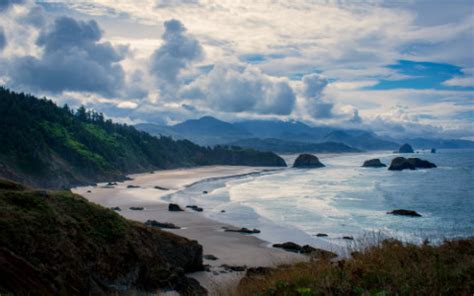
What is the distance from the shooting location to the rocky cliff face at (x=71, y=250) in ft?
34.6

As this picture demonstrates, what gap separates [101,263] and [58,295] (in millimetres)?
2856

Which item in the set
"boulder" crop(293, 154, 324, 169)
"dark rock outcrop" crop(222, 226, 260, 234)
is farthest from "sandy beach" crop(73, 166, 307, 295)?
"boulder" crop(293, 154, 324, 169)

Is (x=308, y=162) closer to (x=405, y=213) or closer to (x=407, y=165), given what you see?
(x=407, y=165)

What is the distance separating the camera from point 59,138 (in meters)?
93.8

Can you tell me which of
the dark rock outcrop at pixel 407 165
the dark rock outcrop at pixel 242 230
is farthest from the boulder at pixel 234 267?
the dark rock outcrop at pixel 407 165

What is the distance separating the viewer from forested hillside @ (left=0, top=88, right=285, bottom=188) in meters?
73.4

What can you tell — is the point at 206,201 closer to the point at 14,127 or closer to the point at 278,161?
the point at 14,127

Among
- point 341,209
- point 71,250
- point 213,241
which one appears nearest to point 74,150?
point 341,209

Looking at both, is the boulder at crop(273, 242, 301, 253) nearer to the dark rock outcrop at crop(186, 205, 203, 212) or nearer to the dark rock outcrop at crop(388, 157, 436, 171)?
the dark rock outcrop at crop(186, 205, 203, 212)

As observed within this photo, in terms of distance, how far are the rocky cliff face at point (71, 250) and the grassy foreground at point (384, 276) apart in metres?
5.31

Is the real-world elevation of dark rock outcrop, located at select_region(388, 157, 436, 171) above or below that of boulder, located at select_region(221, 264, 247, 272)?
above

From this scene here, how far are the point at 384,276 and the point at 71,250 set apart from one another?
358 inches

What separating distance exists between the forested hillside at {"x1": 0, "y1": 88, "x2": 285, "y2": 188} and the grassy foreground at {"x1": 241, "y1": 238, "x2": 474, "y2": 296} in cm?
6282

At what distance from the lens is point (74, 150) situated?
93.1 metres
